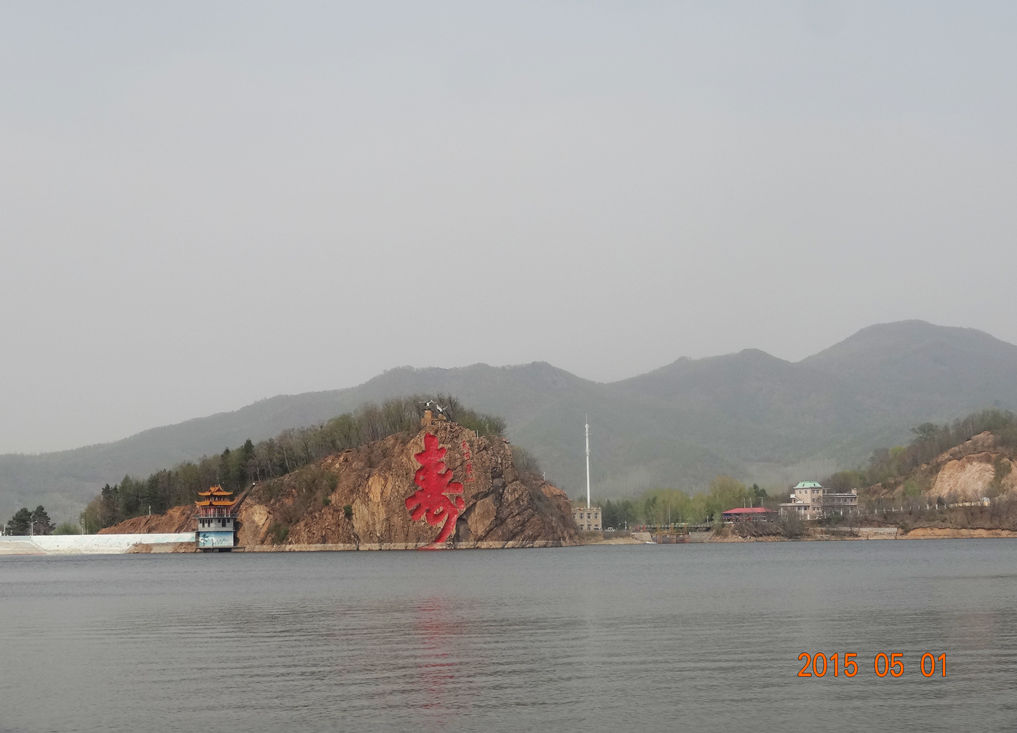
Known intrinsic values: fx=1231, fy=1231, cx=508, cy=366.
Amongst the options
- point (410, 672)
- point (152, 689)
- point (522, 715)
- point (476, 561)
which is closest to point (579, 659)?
point (410, 672)

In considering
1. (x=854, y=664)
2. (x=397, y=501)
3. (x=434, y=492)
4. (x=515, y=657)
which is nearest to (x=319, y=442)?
(x=397, y=501)

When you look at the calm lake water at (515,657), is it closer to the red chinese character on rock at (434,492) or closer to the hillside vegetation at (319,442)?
the red chinese character on rock at (434,492)

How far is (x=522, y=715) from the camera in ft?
102

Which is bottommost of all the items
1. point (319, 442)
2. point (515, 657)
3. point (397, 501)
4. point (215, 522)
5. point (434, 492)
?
point (515, 657)

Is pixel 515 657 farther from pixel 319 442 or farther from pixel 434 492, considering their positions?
pixel 319 442

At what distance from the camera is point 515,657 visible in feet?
137

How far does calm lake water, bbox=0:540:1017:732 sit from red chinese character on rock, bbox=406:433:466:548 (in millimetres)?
86626

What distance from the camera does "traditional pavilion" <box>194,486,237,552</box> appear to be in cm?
18862

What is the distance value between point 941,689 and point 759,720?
261 inches

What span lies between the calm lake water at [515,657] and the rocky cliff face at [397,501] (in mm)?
87672

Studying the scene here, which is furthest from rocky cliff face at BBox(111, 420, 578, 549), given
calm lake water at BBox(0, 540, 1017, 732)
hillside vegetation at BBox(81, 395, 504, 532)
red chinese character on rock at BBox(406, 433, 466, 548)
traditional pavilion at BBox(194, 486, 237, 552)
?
calm lake water at BBox(0, 540, 1017, 732)

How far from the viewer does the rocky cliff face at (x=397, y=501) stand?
17238 centimetres

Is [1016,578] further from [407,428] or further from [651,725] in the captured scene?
[407,428]

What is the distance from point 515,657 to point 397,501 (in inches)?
5241
